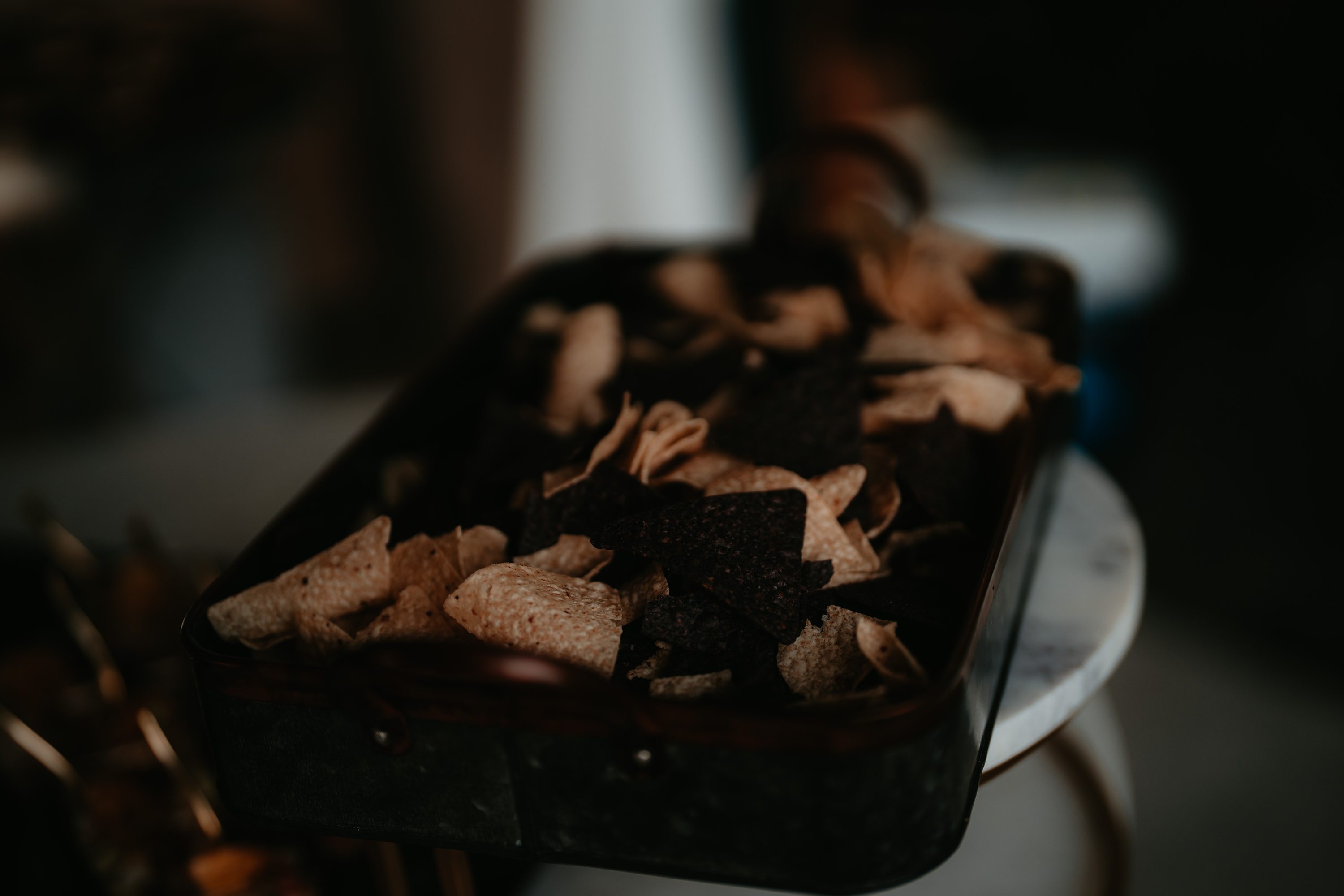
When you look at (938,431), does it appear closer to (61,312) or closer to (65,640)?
(65,640)

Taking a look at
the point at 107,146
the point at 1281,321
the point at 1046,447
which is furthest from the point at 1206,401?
the point at 107,146

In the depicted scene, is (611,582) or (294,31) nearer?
(611,582)

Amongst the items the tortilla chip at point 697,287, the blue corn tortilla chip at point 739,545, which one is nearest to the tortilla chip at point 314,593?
the blue corn tortilla chip at point 739,545

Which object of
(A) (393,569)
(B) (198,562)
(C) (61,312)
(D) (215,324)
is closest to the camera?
(A) (393,569)

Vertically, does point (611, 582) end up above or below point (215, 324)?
above

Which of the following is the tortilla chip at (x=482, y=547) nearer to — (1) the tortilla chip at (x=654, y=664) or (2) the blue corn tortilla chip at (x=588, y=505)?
(2) the blue corn tortilla chip at (x=588, y=505)
